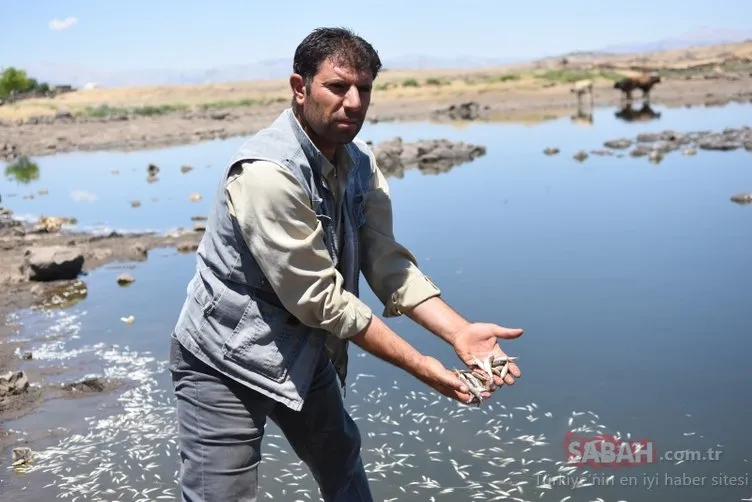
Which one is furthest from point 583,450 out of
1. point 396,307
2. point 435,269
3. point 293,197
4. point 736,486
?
point 435,269

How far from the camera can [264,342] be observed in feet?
9.41

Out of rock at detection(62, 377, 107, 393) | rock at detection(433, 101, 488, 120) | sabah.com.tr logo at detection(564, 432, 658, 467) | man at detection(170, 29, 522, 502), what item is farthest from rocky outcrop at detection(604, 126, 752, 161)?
man at detection(170, 29, 522, 502)

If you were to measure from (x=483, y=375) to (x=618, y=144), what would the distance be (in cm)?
1895

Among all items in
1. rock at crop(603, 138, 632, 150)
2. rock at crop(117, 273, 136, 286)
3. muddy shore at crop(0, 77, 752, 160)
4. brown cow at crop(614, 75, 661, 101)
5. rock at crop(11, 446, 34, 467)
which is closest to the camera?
rock at crop(11, 446, 34, 467)

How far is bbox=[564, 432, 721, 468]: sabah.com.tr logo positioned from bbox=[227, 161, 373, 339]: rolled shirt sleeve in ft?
9.54

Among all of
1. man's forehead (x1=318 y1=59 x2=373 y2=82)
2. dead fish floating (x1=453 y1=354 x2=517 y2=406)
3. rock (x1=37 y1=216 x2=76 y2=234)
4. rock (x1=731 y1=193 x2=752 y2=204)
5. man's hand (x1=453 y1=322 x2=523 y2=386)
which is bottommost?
rock (x1=731 y1=193 x2=752 y2=204)

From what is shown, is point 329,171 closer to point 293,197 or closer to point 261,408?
point 293,197

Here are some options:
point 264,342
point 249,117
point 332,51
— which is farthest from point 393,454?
point 249,117

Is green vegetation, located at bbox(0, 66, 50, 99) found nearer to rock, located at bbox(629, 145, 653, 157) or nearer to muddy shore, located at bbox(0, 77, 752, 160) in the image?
muddy shore, located at bbox(0, 77, 752, 160)

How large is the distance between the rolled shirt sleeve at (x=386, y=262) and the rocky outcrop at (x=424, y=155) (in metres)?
15.3

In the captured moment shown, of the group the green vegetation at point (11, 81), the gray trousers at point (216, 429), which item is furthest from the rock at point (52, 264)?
the green vegetation at point (11, 81)

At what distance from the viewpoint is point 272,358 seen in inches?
113

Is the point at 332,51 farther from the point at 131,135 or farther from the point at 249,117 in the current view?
the point at 249,117

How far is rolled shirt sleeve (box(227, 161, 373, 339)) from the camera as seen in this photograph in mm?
2682
